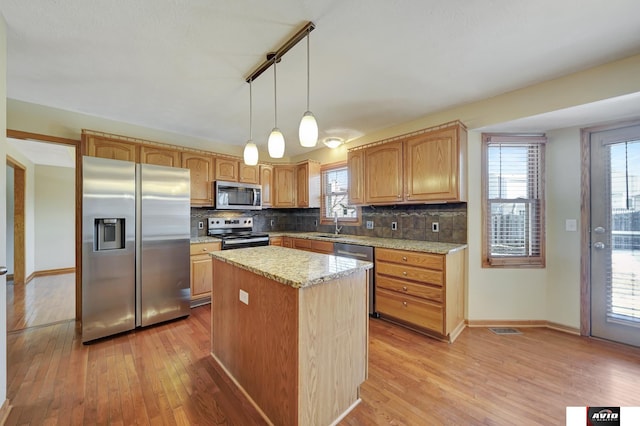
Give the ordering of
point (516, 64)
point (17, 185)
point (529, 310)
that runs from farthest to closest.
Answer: point (17, 185) → point (529, 310) → point (516, 64)

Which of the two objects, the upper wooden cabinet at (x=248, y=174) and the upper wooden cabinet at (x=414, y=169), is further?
the upper wooden cabinet at (x=248, y=174)

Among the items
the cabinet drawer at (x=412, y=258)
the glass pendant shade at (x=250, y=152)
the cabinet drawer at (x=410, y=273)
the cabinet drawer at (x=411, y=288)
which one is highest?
the glass pendant shade at (x=250, y=152)

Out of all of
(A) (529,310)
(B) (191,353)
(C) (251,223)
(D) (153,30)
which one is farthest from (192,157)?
(A) (529,310)

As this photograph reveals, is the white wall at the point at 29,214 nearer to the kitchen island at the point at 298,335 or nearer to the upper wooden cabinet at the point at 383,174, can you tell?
the kitchen island at the point at 298,335

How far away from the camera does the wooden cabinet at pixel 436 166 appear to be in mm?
2701

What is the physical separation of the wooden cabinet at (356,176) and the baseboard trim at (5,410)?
3498mm

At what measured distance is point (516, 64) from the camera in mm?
2053

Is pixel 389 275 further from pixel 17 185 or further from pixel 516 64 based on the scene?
pixel 17 185

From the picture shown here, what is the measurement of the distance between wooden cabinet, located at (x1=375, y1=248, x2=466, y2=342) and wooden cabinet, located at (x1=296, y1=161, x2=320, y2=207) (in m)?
1.84

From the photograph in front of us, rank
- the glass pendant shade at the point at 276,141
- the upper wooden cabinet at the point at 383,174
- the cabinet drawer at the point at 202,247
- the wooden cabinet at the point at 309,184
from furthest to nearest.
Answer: the wooden cabinet at the point at 309,184, the cabinet drawer at the point at 202,247, the upper wooden cabinet at the point at 383,174, the glass pendant shade at the point at 276,141

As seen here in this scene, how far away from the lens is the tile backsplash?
301 centimetres

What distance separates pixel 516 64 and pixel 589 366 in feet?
8.20

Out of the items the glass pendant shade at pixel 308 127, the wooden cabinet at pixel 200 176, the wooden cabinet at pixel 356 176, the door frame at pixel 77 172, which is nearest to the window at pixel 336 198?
the wooden cabinet at pixel 356 176

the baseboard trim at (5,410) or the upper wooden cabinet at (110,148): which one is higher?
the upper wooden cabinet at (110,148)
